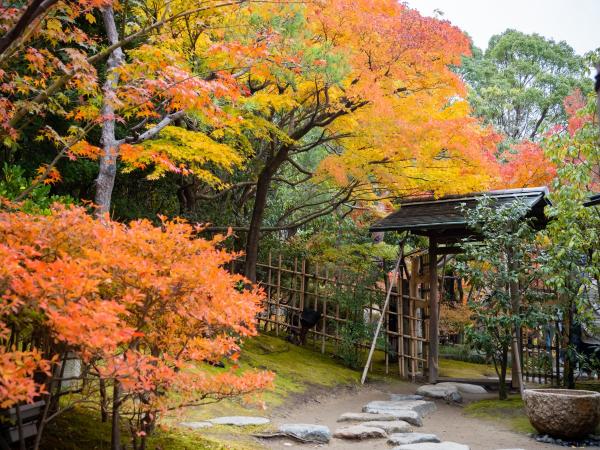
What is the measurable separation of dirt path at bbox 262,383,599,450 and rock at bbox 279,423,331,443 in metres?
0.08

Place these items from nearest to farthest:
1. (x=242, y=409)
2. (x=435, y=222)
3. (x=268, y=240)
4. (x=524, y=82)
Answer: (x=242, y=409) < (x=435, y=222) < (x=268, y=240) < (x=524, y=82)

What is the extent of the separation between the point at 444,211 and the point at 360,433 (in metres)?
5.55

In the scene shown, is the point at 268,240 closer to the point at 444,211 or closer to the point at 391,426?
the point at 444,211

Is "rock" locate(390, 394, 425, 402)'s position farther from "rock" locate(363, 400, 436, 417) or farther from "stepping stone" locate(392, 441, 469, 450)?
"stepping stone" locate(392, 441, 469, 450)

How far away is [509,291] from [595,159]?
2793 millimetres

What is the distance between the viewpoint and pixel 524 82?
69.8ft

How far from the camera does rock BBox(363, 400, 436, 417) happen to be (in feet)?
26.2

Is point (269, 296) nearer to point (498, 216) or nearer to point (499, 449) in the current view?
point (498, 216)

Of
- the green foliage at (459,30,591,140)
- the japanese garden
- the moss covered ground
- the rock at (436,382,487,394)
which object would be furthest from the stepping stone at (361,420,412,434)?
the green foliage at (459,30,591,140)

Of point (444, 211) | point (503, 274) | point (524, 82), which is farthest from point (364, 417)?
point (524, 82)

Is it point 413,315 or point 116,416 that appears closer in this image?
point 116,416

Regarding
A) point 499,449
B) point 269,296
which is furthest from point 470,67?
point 499,449

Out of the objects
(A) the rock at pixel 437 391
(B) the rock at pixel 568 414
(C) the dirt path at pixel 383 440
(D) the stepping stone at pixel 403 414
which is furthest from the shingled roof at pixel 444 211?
(D) the stepping stone at pixel 403 414

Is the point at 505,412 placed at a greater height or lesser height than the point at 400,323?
lesser
